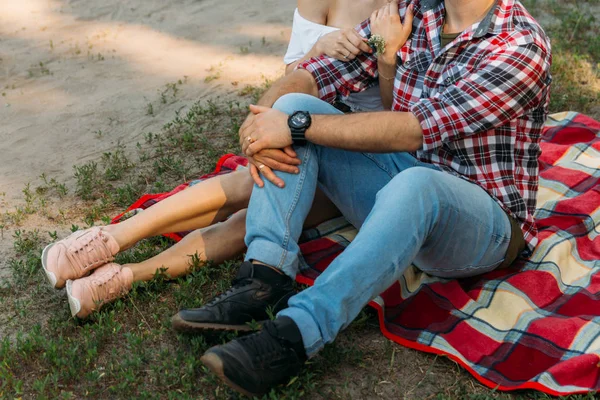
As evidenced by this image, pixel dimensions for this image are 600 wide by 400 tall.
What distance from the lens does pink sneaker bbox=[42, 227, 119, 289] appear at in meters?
2.92

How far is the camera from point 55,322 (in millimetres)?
2902

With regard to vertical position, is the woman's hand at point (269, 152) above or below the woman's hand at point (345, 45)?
below

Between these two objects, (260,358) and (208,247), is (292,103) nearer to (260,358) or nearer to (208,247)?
(208,247)

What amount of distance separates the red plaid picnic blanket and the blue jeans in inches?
5.4

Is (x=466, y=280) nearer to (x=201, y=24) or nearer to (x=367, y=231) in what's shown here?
(x=367, y=231)

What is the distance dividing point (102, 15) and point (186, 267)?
13.8 ft

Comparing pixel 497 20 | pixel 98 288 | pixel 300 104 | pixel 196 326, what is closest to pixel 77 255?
pixel 98 288

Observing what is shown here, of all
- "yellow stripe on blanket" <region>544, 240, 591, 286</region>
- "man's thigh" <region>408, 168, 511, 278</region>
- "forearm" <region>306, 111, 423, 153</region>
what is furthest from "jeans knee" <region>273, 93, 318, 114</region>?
"yellow stripe on blanket" <region>544, 240, 591, 286</region>

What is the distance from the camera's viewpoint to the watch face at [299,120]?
284 centimetres

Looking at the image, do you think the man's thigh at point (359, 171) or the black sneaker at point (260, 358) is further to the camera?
the man's thigh at point (359, 171)

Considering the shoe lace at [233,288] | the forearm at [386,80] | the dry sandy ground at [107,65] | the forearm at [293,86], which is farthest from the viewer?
the dry sandy ground at [107,65]

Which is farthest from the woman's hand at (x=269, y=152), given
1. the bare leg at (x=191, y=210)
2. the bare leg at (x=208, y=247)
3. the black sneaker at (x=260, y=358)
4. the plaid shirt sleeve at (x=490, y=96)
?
the black sneaker at (x=260, y=358)

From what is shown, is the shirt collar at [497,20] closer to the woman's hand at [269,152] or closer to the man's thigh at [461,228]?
the man's thigh at [461,228]

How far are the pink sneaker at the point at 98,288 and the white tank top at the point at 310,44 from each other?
1329 mm
